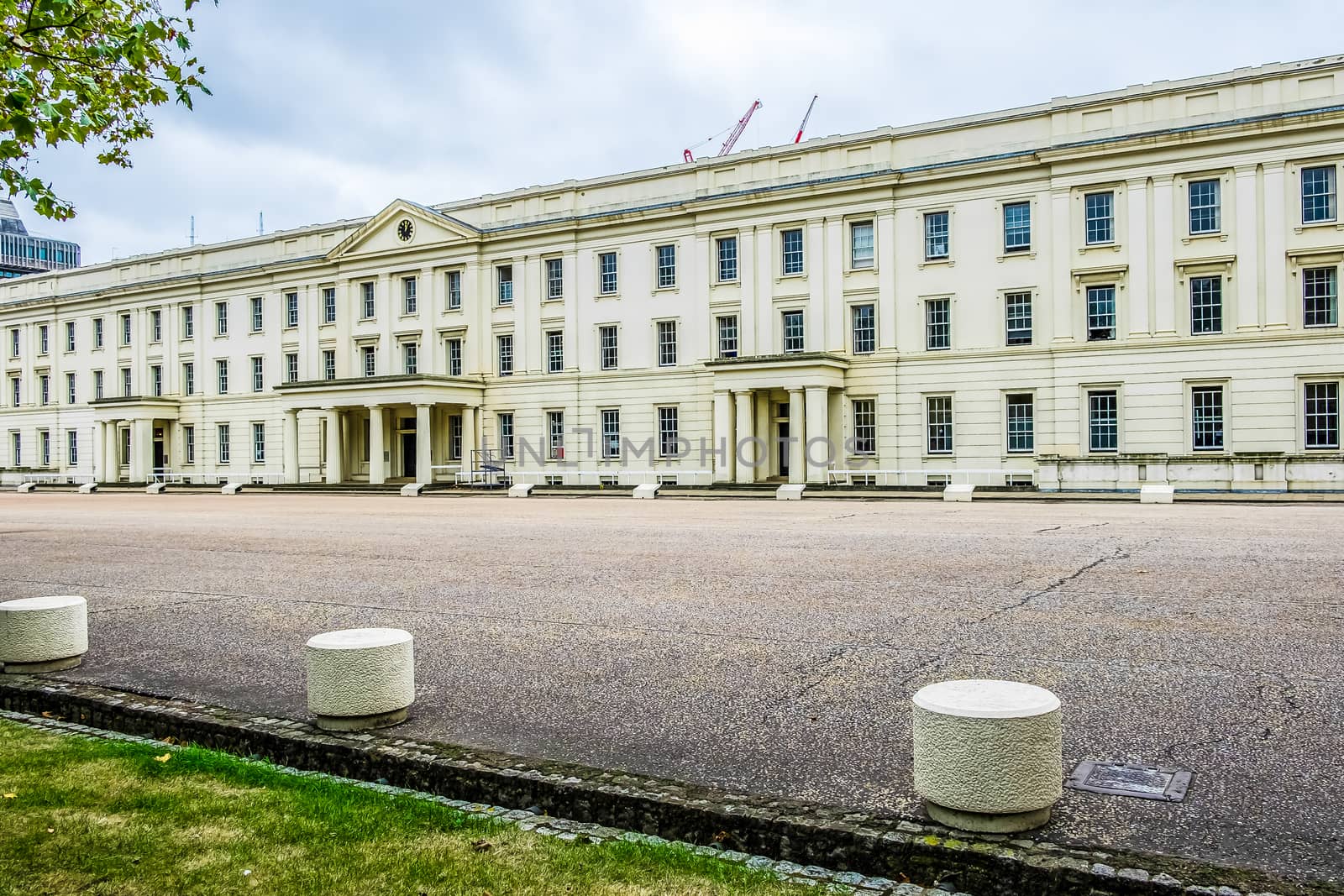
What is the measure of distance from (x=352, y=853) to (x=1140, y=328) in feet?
120

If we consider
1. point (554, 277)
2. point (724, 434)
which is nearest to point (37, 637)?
point (724, 434)

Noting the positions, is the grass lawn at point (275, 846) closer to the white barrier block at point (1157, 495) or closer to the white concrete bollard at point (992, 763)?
the white concrete bollard at point (992, 763)

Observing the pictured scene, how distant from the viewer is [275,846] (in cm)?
464

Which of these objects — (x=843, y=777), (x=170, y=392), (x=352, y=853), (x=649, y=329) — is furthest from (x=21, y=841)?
(x=170, y=392)

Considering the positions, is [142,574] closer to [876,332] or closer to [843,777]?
[843,777]

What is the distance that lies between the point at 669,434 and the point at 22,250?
12677 cm

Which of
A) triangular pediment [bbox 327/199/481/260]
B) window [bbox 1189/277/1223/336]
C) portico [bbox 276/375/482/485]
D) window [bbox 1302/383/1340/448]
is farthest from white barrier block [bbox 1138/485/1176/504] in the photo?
triangular pediment [bbox 327/199/481/260]

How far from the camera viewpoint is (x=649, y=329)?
1815 inches

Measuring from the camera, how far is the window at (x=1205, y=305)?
35.1 metres

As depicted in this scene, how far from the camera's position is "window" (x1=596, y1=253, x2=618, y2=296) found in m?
47.3

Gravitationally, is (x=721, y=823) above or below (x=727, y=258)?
below

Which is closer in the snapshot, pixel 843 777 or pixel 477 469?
pixel 843 777

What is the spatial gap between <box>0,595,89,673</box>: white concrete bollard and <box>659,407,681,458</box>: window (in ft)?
122

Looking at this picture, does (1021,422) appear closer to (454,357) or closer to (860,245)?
(860,245)
